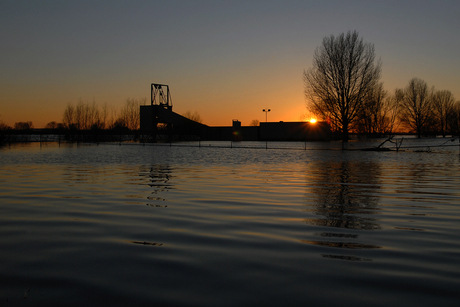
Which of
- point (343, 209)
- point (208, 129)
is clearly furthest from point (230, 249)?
point (208, 129)

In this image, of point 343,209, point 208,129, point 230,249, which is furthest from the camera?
point 208,129

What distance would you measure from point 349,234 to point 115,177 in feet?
34.7

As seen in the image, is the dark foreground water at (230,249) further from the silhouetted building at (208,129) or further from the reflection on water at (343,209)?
the silhouetted building at (208,129)

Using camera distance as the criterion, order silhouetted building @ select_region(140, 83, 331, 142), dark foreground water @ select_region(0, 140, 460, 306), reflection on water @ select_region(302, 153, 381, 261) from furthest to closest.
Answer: silhouetted building @ select_region(140, 83, 331, 142) < reflection on water @ select_region(302, 153, 381, 261) < dark foreground water @ select_region(0, 140, 460, 306)

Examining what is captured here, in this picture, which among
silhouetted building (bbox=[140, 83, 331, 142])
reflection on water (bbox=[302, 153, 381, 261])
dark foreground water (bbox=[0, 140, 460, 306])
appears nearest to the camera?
dark foreground water (bbox=[0, 140, 460, 306])

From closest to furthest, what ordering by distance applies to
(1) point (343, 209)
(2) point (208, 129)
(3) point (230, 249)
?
(3) point (230, 249)
(1) point (343, 209)
(2) point (208, 129)

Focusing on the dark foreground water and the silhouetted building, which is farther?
Answer: the silhouetted building

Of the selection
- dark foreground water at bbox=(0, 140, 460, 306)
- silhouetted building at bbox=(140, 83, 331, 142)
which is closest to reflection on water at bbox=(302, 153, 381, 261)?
dark foreground water at bbox=(0, 140, 460, 306)

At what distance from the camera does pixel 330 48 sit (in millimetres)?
58500

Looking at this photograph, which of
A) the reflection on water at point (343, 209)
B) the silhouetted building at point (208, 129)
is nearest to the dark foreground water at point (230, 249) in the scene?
the reflection on water at point (343, 209)

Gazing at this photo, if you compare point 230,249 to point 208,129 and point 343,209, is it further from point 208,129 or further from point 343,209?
point 208,129

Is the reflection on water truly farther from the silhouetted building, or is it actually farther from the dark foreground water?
the silhouetted building

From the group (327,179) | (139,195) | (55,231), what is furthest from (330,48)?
(55,231)

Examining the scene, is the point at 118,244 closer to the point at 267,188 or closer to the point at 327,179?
the point at 267,188
